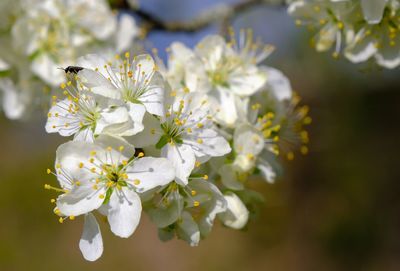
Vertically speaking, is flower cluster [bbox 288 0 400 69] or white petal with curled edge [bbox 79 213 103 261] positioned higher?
flower cluster [bbox 288 0 400 69]

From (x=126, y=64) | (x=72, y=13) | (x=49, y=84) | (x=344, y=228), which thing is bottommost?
(x=344, y=228)

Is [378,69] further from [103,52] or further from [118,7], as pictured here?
[118,7]

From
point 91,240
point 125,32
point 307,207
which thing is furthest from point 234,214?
point 307,207

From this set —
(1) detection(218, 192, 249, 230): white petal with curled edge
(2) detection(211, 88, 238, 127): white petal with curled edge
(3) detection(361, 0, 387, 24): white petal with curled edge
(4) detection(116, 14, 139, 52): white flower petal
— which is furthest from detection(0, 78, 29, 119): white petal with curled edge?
(3) detection(361, 0, 387, 24): white petal with curled edge

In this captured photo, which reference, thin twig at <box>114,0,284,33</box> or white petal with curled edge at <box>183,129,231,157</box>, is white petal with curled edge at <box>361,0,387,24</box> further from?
thin twig at <box>114,0,284,33</box>

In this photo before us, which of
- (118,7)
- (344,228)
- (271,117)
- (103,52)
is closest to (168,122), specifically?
(271,117)

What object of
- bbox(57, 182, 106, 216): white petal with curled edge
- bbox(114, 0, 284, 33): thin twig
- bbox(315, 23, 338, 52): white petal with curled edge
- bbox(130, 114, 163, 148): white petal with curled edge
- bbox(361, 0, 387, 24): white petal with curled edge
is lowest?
bbox(114, 0, 284, 33): thin twig
